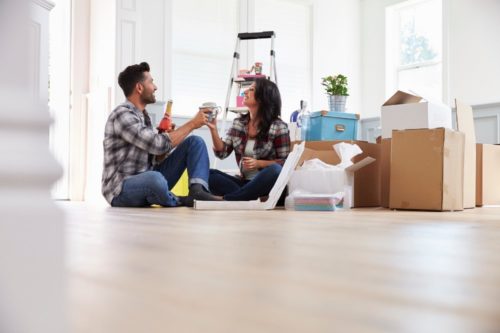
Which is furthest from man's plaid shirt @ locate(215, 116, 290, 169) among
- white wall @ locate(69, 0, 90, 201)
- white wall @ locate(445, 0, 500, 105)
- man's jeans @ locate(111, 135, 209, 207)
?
white wall @ locate(445, 0, 500, 105)

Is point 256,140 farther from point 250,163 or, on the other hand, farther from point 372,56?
point 372,56

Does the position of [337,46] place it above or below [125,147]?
above

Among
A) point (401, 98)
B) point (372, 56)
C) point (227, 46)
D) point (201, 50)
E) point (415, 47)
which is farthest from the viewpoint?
point (372, 56)

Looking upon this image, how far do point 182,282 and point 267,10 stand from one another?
5899 millimetres

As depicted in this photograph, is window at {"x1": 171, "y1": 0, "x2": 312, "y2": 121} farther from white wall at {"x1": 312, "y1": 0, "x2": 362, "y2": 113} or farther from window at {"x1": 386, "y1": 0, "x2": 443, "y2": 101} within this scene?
window at {"x1": 386, "y1": 0, "x2": 443, "y2": 101}

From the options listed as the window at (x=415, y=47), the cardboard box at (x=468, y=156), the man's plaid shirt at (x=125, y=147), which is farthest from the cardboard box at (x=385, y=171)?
the window at (x=415, y=47)

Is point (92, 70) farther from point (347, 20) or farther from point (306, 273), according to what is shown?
point (306, 273)

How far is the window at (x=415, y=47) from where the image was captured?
19.2 ft

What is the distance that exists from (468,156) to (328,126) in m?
1.06

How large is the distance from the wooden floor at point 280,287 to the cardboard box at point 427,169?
5.89 feet

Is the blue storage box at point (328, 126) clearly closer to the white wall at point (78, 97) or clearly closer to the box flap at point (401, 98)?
the box flap at point (401, 98)

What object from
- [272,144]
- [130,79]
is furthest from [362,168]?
[130,79]

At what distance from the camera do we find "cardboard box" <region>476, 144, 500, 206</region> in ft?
11.0

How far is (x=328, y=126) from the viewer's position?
151 inches
